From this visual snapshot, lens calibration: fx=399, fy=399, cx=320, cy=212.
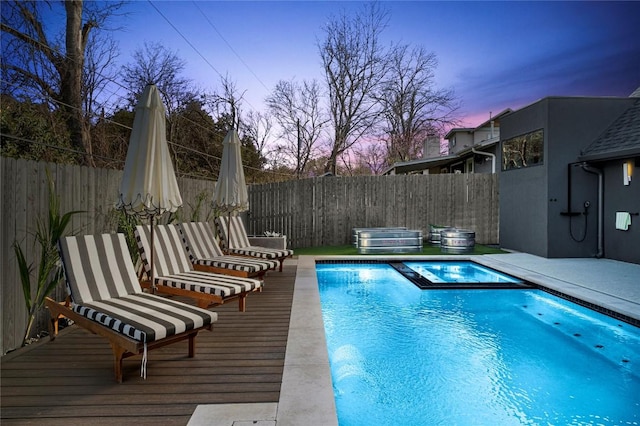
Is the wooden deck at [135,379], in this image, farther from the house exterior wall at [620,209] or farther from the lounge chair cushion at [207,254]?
the house exterior wall at [620,209]

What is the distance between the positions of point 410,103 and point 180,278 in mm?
19327

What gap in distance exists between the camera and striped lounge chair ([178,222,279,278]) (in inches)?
217

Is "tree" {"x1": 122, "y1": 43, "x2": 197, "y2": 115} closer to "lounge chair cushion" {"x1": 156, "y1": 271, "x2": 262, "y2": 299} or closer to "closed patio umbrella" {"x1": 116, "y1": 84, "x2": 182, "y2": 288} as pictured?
"closed patio umbrella" {"x1": 116, "y1": 84, "x2": 182, "y2": 288}

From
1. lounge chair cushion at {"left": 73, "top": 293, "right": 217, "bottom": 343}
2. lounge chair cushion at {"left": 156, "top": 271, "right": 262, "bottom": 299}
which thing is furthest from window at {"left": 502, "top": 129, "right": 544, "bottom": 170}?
lounge chair cushion at {"left": 73, "top": 293, "right": 217, "bottom": 343}

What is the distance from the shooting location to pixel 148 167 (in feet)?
13.0

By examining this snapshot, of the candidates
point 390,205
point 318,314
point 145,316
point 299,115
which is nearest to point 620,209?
point 390,205

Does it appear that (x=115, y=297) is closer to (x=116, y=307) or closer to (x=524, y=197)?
(x=116, y=307)

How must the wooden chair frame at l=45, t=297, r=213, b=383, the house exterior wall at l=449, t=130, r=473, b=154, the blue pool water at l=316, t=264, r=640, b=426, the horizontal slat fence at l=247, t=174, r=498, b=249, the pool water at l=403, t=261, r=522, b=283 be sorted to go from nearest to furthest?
the wooden chair frame at l=45, t=297, r=213, b=383, the blue pool water at l=316, t=264, r=640, b=426, the pool water at l=403, t=261, r=522, b=283, the horizontal slat fence at l=247, t=174, r=498, b=249, the house exterior wall at l=449, t=130, r=473, b=154

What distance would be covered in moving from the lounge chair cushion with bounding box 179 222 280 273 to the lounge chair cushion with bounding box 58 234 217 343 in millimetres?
1701

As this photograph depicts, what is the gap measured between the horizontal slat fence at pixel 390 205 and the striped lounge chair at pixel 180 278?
719 centimetres

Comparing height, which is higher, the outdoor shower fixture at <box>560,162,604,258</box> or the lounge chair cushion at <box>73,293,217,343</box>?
the outdoor shower fixture at <box>560,162,604,258</box>

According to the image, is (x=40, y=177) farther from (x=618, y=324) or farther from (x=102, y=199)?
(x=618, y=324)

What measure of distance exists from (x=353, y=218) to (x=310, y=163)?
27.2ft

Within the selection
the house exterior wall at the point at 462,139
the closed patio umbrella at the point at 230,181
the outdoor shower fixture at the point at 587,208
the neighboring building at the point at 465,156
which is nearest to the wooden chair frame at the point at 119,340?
Result: the closed patio umbrella at the point at 230,181
